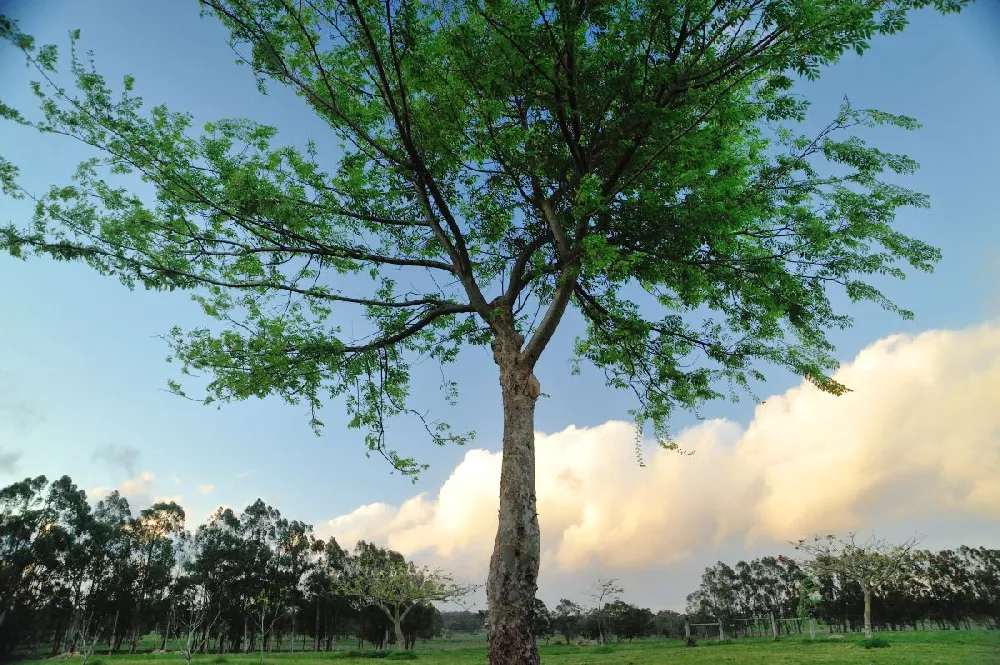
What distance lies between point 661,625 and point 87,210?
5536 cm

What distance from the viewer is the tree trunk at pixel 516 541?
6.09m

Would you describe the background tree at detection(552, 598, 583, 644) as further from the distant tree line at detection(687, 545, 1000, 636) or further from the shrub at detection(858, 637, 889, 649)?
the shrub at detection(858, 637, 889, 649)

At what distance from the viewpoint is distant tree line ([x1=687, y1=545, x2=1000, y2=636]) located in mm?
61688

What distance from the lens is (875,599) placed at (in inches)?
2418

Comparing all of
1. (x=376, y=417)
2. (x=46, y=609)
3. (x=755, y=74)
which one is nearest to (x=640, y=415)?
(x=376, y=417)

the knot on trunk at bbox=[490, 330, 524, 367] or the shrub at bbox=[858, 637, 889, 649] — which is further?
the shrub at bbox=[858, 637, 889, 649]

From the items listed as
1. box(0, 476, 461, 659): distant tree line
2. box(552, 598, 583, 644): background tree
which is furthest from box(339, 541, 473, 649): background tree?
box(552, 598, 583, 644): background tree

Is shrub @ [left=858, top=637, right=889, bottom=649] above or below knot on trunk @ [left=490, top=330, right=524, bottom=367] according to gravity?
below

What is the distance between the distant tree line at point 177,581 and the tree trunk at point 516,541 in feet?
118

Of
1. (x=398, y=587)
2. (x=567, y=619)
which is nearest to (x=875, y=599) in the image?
(x=567, y=619)

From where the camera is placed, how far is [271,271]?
9.48m

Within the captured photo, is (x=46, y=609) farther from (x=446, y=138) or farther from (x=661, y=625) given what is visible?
(x=446, y=138)

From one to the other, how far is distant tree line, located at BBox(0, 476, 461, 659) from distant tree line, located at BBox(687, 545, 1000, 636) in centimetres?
3736

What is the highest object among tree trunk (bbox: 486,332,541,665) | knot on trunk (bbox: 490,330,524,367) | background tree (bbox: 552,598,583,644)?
knot on trunk (bbox: 490,330,524,367)
